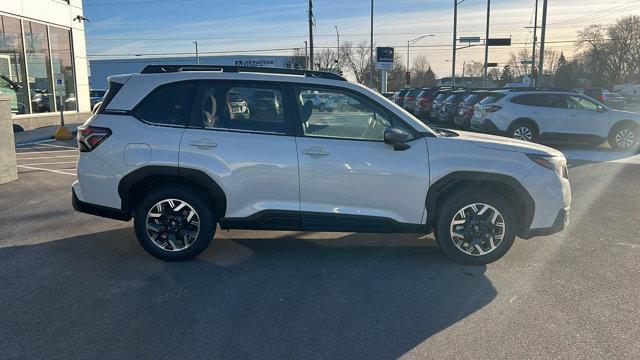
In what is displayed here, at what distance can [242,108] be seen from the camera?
502cm

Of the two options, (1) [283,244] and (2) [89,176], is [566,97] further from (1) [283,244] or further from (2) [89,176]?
(2) [89,176]

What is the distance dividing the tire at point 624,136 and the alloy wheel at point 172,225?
506 inches

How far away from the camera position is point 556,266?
508 cm

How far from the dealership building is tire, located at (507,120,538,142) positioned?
14.8 metres

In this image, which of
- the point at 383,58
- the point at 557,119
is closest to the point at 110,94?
the point at 557,119

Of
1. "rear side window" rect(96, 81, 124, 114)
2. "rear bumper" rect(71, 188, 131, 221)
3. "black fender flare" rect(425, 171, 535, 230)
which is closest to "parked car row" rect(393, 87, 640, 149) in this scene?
"black fender flare" rect(425, 171, 535, 230)

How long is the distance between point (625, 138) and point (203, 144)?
1300cm

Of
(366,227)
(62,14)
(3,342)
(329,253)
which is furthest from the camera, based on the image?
(62,14)

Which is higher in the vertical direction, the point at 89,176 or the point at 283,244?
the point at 89,176

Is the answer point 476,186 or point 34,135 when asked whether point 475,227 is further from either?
point 34,135

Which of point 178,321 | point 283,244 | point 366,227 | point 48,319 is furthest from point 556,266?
point 48,319

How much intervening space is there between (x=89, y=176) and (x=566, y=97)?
13.0 meters

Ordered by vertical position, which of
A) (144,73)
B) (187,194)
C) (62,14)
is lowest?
(187,194)

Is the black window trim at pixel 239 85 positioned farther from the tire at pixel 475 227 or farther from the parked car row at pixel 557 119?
the parked car row at pixel 557 119
